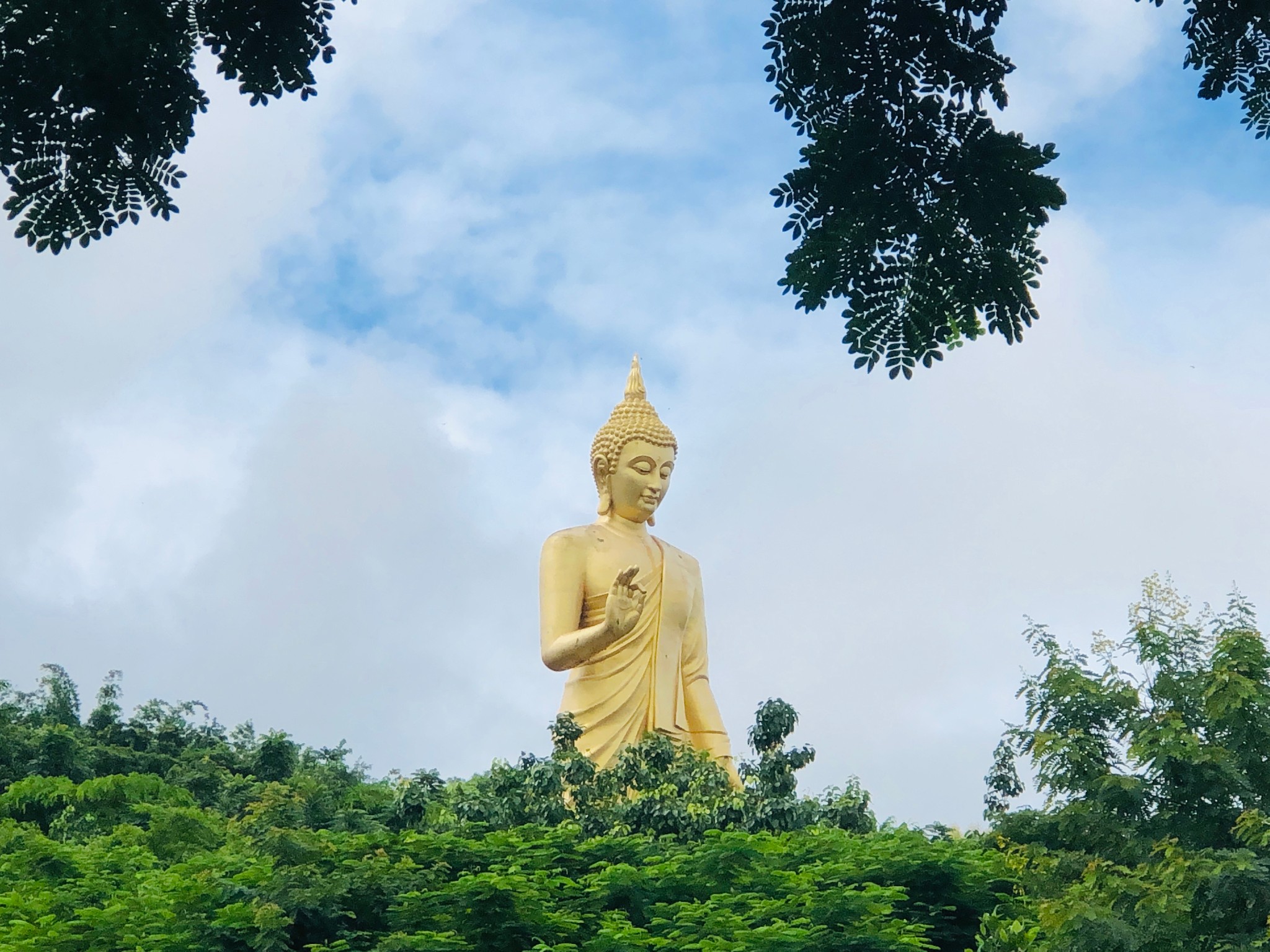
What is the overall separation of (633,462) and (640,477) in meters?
→ 0.13

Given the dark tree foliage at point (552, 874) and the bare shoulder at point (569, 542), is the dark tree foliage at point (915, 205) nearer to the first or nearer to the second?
the dark tree foliage at point (552, 874)

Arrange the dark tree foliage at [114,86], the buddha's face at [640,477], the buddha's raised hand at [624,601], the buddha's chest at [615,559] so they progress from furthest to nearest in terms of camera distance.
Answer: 1. the buddha's face at [640,477]
2. the buddha's chest at [615,559]
3. the buddha's raised hand at [624,601]
4. the dark tree foliage at [114,86]

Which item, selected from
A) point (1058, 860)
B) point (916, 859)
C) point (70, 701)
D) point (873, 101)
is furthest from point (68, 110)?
point (70, 701)

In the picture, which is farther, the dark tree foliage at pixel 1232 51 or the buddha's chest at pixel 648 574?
the buddha's chest at pixel 648 574

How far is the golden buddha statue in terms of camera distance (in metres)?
13.0

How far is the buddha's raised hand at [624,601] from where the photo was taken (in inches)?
439

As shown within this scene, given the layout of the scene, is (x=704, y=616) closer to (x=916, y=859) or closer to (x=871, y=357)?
(x=916, y=859)

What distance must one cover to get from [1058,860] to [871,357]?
4.27 metres

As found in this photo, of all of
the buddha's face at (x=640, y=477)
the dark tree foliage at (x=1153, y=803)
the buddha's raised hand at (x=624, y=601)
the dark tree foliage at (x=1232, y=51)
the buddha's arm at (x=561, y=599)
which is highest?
the buddha's face at (x=640, y=477)

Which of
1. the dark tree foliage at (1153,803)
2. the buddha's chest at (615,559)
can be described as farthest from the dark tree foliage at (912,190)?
the buddha's chest at (615,559)

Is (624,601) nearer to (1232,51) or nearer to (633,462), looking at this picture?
(633,462)

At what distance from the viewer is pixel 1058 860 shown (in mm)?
7883

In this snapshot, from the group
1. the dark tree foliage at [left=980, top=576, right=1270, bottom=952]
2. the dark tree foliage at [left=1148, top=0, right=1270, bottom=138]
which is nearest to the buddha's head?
the dark tree foliage at [left=980, top=576, right=1270, bottom=952]

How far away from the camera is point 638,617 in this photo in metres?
12.6
